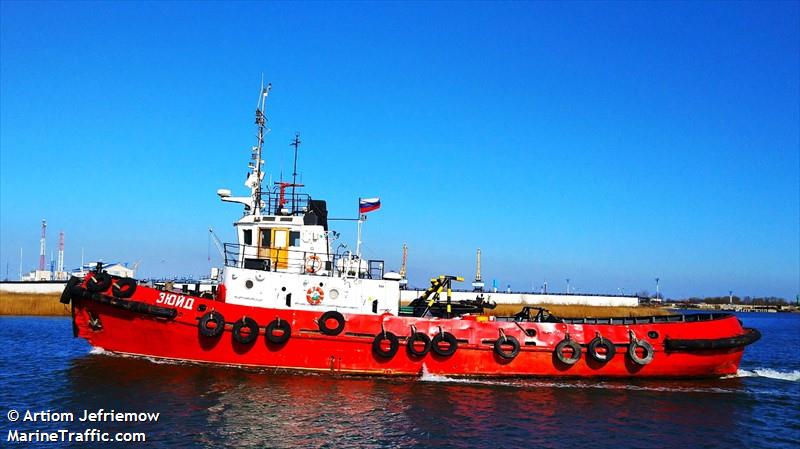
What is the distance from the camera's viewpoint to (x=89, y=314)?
14.9m

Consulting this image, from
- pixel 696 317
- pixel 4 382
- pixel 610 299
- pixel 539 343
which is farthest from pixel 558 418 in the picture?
pixel 610 299

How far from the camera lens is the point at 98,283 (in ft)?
47.7

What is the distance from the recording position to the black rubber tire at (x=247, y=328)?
14516mm

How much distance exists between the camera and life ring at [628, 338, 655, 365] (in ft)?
50.6

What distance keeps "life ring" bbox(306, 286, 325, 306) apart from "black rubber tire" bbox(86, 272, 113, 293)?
16.2 ft

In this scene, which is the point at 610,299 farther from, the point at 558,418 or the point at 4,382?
the point at 4,382

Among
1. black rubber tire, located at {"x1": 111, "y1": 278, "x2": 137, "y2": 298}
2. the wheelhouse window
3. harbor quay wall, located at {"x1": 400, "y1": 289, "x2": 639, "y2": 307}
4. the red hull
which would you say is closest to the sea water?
the red hull

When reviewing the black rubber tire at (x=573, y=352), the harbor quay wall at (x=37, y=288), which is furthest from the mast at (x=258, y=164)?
the harbor quay wall at (x=37, y=288)

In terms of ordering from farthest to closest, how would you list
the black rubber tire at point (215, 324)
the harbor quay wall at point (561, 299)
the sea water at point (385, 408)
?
the harbor quay wall at point (561, 299), the black rubber tire at point (215, 324), the sea water at point (385, 408)

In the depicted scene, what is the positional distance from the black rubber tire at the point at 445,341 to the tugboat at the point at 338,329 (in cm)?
3

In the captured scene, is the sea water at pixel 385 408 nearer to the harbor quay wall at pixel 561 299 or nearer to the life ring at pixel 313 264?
the life ring at pixel 313 264

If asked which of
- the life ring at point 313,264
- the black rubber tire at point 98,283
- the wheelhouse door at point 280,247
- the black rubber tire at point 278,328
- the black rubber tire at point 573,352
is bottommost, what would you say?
the black rubber tire at point 573,352

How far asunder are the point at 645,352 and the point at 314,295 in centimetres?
893

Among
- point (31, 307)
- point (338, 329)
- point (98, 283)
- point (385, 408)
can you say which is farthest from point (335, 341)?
point (31, 307)
